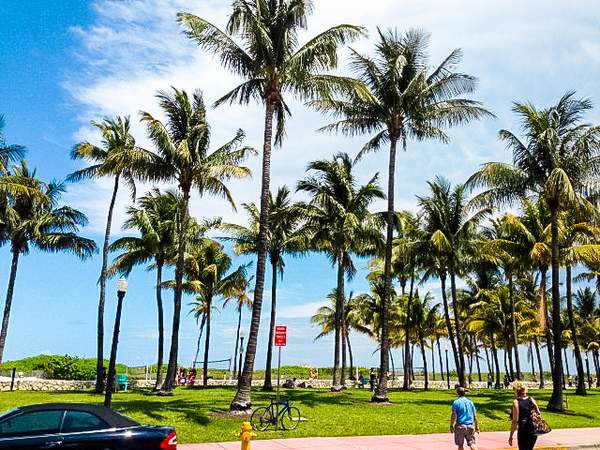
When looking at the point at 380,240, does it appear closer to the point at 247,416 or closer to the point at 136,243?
the point at 136,243

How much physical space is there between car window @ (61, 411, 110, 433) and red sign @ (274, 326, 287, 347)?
733 centimetres

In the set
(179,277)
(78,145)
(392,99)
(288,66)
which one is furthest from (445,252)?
(78,145)

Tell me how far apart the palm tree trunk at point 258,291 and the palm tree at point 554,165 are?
11.3 m

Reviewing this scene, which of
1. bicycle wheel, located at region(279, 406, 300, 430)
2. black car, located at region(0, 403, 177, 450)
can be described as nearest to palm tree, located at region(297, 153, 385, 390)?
bicycle wheel, located at region(279, 406, 300, 430)

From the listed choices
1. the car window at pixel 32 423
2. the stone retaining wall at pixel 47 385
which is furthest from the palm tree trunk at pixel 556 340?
the stone retaining wall at pixel 47 385

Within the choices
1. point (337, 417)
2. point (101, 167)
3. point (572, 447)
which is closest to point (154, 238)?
point (101, 167)

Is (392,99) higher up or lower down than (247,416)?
higher up

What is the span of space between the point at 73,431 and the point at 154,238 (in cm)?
2503

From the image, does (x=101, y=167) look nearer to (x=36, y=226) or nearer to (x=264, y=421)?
(x=36, y=226)

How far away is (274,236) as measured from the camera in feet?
113

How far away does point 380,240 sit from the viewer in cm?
3334

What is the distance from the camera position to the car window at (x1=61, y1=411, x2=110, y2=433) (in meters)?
8.31

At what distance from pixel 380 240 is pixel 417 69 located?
35.7 feet

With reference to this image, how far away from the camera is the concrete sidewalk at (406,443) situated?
532 inches
